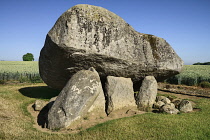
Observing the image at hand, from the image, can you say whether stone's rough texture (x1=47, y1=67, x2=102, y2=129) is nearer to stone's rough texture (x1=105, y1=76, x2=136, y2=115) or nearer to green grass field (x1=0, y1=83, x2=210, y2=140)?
green grass field (x1=0, y1=83, x2=210, y2=140)

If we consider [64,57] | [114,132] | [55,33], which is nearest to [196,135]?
[114,132]

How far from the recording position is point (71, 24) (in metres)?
8.01

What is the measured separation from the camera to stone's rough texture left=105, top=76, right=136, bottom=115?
9.47 meters

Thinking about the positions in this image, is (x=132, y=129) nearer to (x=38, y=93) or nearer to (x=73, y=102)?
(x=73, y=102)

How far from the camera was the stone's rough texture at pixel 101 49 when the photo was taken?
811 cm

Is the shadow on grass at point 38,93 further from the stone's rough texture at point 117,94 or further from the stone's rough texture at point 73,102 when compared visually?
the stone's rough texture at point 73,102

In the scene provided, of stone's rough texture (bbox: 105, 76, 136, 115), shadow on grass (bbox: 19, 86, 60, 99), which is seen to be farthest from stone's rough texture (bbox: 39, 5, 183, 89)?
shadow on grass (bbox: 19, 86, 60, 99)

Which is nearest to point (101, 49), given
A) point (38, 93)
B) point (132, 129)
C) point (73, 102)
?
point (73, 102)

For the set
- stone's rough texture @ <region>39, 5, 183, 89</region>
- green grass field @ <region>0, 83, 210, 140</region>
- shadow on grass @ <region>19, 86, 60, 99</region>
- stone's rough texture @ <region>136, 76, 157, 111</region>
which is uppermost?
stone's rough texture @ <region>39, 5, 183, 89</region>

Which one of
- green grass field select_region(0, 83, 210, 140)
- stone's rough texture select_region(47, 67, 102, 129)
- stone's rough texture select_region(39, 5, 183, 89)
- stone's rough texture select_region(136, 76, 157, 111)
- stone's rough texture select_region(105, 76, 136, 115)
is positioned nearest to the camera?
green grass field select_region(0, 83, 210, 140)

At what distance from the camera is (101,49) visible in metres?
8.46

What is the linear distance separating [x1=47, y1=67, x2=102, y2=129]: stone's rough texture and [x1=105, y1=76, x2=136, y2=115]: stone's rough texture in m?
1.52

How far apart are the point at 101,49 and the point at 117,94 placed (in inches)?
105

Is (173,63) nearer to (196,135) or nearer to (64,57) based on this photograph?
(196,135)
